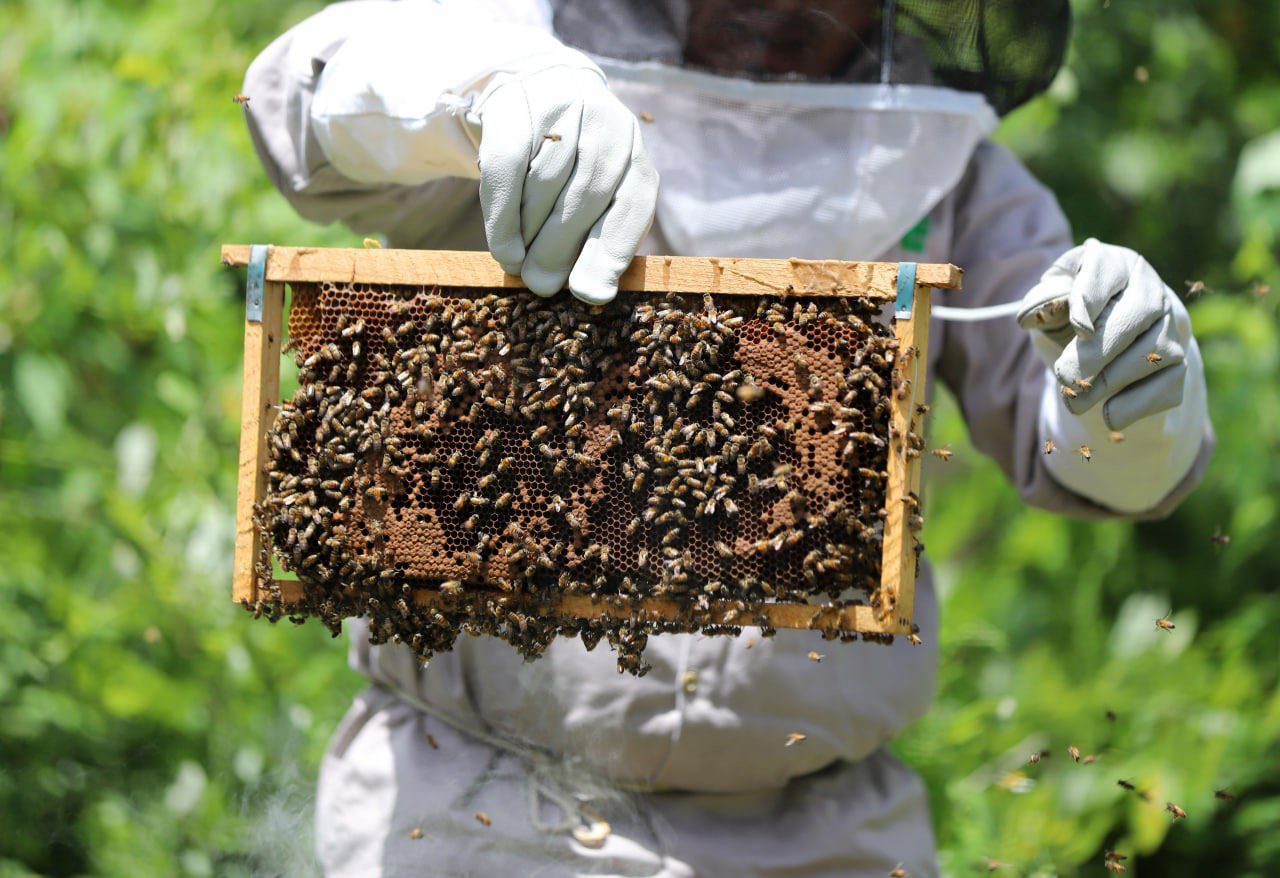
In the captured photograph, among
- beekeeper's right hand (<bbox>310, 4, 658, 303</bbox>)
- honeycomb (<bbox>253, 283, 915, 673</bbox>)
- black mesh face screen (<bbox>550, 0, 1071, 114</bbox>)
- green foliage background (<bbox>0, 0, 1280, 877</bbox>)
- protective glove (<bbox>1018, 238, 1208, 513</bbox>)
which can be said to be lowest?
green foliage background (<bbox>0, 0, 1280, 877</bbox>)

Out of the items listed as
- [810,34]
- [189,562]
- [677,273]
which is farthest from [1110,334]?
[189,562]

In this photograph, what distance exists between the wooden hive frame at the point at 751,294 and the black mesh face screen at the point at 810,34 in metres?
0.65

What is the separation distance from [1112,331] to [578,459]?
992 mm

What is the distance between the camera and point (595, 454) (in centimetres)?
235

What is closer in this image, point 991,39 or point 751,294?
point 751,294

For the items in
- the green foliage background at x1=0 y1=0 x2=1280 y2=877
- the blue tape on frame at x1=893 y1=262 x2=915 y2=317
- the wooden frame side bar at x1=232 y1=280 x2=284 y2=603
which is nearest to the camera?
Answer: the blue tape on frame at x1=893 y1=262 x2=915 y2=317

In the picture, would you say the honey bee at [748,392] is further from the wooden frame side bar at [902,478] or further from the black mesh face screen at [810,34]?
the black mesh face screen at [810,34]

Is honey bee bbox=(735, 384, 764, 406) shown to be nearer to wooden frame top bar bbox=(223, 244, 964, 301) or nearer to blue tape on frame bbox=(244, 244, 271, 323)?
wooden frame top bar bbox=(223, 244, 964, 301)

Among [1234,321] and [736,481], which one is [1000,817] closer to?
[1234,321]

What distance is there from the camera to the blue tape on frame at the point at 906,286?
2271 millimetres

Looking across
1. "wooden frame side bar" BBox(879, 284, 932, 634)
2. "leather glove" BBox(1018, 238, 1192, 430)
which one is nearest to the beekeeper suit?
"leather glove" BBox(1018, 238, 1192, 430)

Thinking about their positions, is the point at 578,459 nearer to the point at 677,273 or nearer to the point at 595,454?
the point at 595,454

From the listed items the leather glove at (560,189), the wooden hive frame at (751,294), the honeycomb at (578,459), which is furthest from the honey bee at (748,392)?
the leather glove at (560,189)

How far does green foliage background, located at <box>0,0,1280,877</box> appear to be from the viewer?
4.27m
